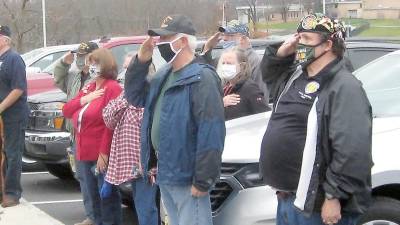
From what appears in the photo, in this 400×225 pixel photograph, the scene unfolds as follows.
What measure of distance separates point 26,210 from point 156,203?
221cm

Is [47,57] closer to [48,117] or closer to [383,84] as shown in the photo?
[48,117]

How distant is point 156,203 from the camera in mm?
5812

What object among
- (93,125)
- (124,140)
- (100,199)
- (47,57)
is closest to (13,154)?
(100,199)

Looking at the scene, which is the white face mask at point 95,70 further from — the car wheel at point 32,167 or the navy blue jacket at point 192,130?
the car wheel at point 32,167

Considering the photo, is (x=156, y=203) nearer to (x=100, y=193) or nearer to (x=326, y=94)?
(x=100, y=193)

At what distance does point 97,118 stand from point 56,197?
275 cm

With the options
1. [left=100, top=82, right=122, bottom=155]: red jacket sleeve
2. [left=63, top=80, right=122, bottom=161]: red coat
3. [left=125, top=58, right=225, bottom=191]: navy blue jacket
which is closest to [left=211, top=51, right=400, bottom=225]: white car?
[left=125, top=58, right=225, bottom=191]: navy blue jacket

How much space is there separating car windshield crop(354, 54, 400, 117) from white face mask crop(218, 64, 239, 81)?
1046 millimetres

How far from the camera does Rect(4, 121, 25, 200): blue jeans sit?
7617 mm

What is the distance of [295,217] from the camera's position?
3861 mm

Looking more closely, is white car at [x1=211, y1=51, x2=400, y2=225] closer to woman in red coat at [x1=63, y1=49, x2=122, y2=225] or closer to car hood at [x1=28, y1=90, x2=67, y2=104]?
woman in red coat at [x1=63, y1=49, x2=122, y2=225]

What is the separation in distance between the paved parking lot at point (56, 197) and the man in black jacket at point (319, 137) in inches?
149

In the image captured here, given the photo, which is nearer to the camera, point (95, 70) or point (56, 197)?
point (95, 70)

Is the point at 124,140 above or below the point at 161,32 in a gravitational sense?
below
